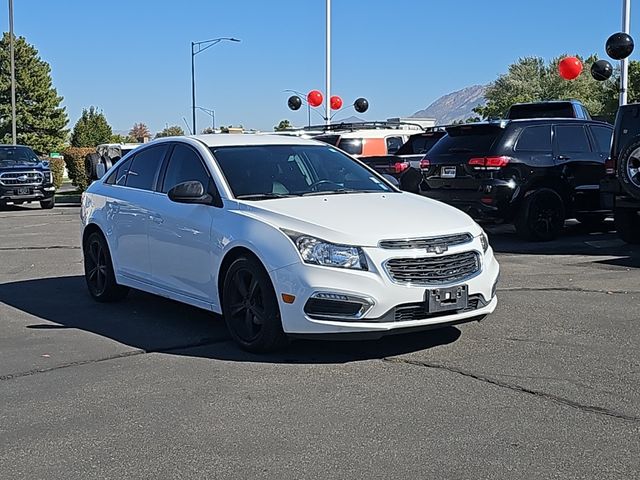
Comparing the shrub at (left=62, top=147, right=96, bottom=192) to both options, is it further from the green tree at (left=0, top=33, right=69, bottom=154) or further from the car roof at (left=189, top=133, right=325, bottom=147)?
the green tree at (left=0, top=33, right=69, bottom=154)

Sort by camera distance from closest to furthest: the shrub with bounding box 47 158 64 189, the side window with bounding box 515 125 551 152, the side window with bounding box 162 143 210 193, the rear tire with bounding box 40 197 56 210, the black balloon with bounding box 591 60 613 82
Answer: the side window with bounding box 162 143 210 193 < the side window with bounding box 515 125 551 152 < the black balloon with bounding box 591 60 613 82 < the rear tire with bounding box 40 197 56 210 < the shrub with bounding box 47 158 64 189

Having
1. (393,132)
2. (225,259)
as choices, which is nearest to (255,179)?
(225,259)

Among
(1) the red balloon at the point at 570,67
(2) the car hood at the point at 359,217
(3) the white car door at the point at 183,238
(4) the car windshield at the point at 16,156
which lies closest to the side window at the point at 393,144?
(1) the red balloon at the point at 570,67

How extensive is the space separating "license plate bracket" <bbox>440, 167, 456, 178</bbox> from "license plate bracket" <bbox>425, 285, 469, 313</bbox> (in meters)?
6.59

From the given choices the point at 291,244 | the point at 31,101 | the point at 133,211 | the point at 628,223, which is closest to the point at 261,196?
the point at 291,244

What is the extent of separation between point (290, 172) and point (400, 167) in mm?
9452

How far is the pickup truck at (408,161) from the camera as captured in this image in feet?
49.8

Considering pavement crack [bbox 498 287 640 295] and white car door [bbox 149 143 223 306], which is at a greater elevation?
white car door [bbox 149 143 223 306]

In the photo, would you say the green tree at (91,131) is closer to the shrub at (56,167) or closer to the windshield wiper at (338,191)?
the shrub at (56,167)

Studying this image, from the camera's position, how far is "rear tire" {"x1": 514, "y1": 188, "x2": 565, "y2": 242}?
41.7 ft

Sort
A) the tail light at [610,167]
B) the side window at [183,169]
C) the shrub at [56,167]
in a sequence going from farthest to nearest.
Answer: the shrub at [56,167] < the tail light at [610,167] < the side window at [183,169]

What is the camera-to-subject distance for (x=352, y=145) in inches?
792

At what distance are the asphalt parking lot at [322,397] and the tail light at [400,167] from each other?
8168mm

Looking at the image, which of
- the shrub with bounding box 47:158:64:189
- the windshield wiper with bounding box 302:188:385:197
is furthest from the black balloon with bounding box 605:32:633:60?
the shrub with bounding box 47:158:64:189
